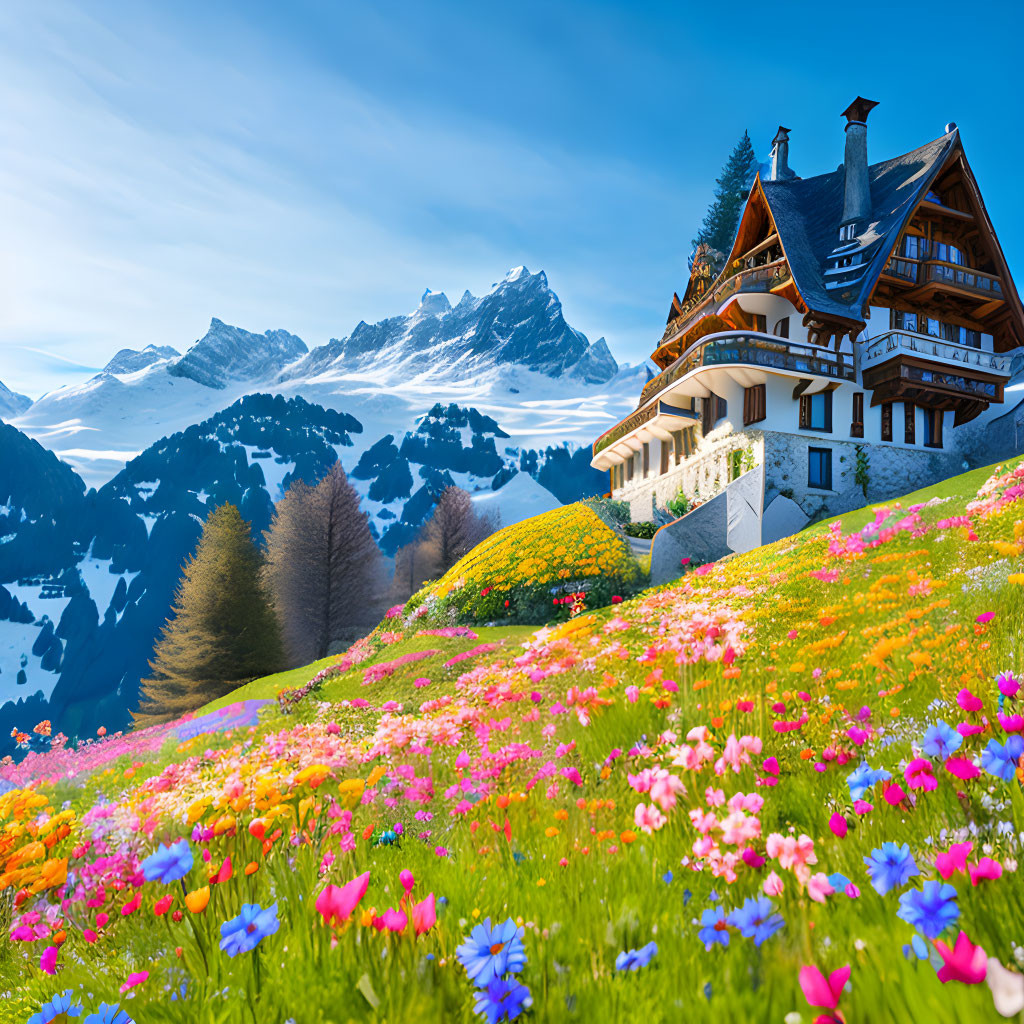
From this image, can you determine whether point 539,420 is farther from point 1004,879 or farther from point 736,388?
point 1004,879

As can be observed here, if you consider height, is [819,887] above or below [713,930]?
above

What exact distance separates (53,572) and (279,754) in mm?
131011

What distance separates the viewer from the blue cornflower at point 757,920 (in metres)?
1.33

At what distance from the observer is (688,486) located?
27.2 meters

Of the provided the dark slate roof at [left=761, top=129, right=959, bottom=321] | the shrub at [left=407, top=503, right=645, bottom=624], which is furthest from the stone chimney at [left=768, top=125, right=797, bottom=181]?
the shrub at [left=407, top=503, right=645, bottom=624]

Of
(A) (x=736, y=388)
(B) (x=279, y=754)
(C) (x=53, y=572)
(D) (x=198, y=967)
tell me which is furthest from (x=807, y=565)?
(C) (x=53, y=572)

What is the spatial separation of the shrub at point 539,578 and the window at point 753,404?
27.4ft

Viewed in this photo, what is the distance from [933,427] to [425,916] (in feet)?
104

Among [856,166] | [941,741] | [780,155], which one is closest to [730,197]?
[780,155]

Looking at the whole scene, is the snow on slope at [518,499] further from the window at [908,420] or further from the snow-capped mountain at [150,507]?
the window at [908,420]

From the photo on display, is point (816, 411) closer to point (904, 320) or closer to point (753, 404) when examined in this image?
point (753, 404)

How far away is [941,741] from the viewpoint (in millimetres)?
1792

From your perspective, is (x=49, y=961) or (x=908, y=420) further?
(x=908, y=420)

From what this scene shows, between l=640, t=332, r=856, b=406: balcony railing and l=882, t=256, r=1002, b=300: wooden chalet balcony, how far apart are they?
498cm
